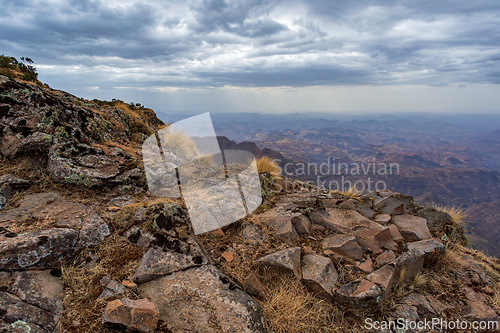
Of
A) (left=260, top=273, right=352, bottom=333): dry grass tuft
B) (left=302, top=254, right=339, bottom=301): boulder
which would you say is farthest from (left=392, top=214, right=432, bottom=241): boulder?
(left=260, top=273, right=352, bottom=333): dry grass tuft

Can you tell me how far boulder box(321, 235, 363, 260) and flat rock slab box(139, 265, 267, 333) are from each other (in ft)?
8.60

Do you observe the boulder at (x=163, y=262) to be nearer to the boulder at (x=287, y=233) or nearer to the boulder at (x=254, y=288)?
the boulder at (x=254, y=288)

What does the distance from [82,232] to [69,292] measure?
3.57ft

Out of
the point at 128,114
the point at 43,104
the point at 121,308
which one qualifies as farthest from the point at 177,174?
the point at 128,114

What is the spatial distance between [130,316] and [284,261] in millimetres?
2838

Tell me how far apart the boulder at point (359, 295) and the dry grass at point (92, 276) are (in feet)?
11.8

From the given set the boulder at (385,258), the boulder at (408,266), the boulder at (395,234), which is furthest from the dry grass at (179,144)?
the boulder at (408,266)

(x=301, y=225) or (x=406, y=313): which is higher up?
(x=301, y=225)

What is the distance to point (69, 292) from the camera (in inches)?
129

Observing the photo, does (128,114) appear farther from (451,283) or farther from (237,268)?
(451,283)

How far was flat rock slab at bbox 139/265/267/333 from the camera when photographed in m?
3.34

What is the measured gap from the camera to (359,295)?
4.30 m

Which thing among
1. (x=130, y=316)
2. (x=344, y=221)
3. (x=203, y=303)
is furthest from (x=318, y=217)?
(x=130, y=316)

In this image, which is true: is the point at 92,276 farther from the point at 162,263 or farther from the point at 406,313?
the point at 406,313
